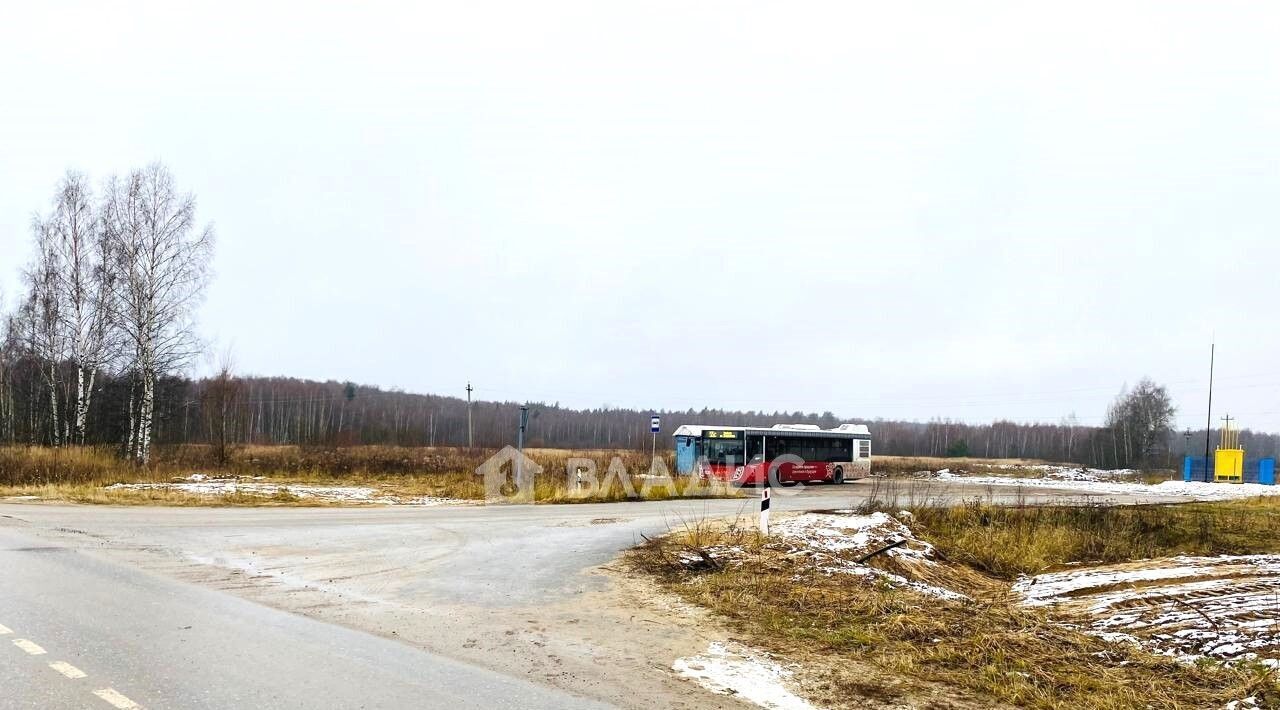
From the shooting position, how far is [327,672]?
6023mm

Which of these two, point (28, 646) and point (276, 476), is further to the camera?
point (276, 476)

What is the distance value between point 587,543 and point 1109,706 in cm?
1035

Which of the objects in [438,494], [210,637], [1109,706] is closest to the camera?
[1109,706]

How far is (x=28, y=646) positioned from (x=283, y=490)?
20965mm

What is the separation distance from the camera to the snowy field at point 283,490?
24766mm

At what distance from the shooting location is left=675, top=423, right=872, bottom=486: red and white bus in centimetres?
3616

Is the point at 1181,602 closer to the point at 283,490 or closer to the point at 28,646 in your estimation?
the point at 28,646

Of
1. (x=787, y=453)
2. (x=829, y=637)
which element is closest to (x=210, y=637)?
(x=829, y=637)

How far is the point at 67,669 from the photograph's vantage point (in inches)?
230

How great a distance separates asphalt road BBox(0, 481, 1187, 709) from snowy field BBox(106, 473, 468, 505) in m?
9.11

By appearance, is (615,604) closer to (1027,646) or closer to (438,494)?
(1027,646)

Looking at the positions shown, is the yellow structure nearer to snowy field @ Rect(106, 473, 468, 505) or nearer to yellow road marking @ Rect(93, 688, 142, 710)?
snowy field @ Rect(106, 473, 468, 505)

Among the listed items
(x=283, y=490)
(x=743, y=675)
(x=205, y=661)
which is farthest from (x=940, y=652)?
(x=283, y=490)

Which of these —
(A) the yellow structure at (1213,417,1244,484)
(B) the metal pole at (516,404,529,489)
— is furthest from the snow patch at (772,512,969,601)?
(A) the yellow structure at (1213,417,1244,484)
